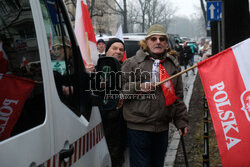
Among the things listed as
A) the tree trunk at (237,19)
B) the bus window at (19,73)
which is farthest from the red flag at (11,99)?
the tree trunk at (237,19)

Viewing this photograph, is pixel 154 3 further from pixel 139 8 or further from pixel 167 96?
pixel 167 96

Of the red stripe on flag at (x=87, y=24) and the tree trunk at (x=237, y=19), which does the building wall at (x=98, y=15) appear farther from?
the red stripe on flag at (x=87, y=24)

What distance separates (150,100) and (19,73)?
1725 mm

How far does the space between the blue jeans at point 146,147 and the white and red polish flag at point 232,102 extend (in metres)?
0.73

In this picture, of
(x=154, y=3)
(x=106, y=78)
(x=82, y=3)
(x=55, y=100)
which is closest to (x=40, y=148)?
(x=55, y=100)

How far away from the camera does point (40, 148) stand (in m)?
1.70

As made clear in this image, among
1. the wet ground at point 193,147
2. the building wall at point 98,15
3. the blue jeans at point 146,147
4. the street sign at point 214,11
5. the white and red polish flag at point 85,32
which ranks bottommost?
the wet ground at point 193,147

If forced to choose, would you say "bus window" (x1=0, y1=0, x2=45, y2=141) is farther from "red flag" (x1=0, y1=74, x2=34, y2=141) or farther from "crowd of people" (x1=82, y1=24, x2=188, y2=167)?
"crowd of people" (x1=82, y1=24, x2=188, y2=167)

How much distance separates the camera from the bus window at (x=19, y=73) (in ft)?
5.09

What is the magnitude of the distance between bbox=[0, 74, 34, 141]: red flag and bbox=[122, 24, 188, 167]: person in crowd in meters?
1.62

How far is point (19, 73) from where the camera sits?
165 cm

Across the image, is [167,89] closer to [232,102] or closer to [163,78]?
[163,78]

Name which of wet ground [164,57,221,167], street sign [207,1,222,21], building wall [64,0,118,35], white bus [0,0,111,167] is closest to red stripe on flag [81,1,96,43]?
white bus [0,0,111,167]

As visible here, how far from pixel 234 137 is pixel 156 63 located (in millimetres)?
1031
